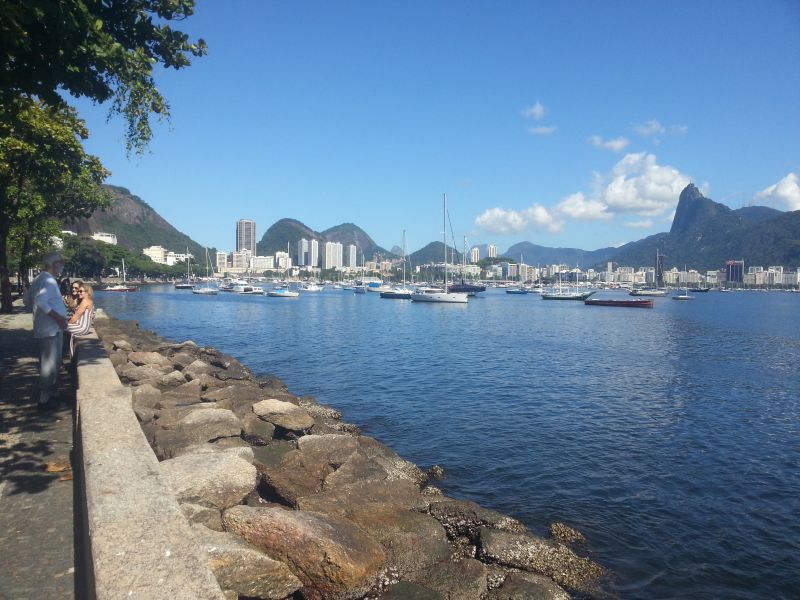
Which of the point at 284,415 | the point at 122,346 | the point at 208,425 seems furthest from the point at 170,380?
the point at 208,425

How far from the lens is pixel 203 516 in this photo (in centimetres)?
560

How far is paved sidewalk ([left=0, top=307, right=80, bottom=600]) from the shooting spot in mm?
4445

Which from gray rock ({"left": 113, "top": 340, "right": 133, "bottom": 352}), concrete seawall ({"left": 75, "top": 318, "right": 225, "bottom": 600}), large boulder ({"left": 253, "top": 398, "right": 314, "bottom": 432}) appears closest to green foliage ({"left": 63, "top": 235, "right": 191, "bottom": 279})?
gray rock ({"left": 113, "top": 340, "right": 133, "bottom": 352})

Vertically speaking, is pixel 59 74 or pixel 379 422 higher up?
pixel 59 74

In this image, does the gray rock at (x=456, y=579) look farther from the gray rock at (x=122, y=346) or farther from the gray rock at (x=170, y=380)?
the gray rock at (x=122, y=346)

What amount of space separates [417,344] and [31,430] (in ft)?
95.7

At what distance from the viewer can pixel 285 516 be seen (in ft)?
18.4

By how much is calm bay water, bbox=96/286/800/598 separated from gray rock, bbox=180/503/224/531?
214 inches

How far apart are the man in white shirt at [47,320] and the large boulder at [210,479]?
3.30 meters

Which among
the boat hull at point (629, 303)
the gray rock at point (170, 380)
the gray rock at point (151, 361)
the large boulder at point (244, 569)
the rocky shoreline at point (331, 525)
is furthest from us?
the boat hull at point (629, 303)

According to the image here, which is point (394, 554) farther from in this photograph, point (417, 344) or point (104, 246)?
point (104, 246)

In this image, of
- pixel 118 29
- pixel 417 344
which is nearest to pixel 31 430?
pixel 118 29

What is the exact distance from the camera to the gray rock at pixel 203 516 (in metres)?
5.51

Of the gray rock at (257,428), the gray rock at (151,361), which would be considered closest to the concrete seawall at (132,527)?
the gray rock at (257,428)
